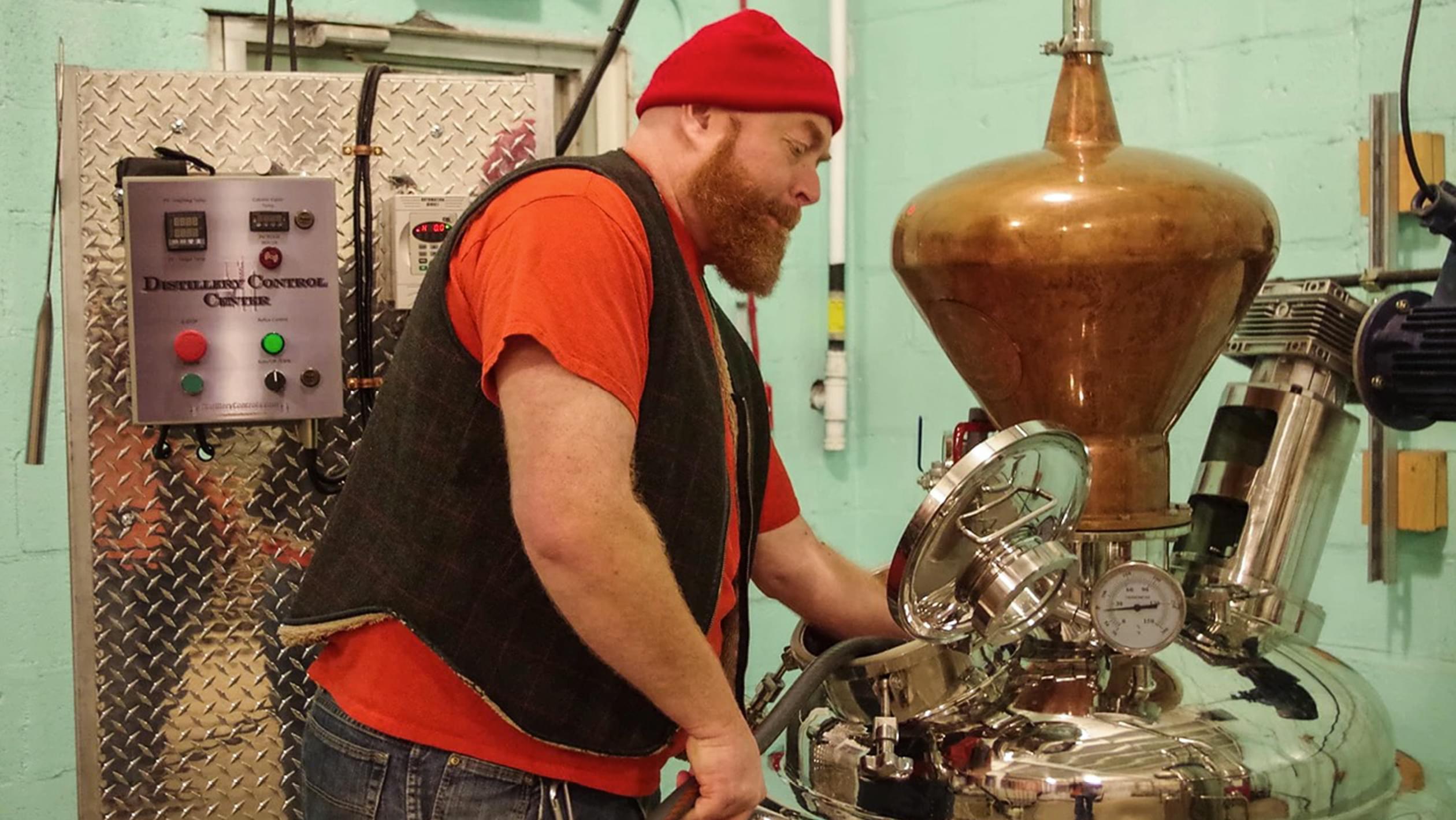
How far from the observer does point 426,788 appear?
1.23m

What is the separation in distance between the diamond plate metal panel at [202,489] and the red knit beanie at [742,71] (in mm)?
569

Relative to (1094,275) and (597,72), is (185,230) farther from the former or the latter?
(1094,275)

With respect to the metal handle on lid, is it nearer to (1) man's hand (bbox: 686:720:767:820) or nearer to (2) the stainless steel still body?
(2) the stainless steel still body

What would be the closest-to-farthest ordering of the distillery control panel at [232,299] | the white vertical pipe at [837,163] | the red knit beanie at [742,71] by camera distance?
the red knit beanie at [742,71] → the distillery control panel at [232,299] → the white vertical pipe at [837,163]

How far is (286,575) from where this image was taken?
1.81 meters

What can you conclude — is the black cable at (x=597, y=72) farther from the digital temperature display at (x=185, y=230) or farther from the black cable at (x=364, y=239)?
the digital temperature display at (x=185, y=230)

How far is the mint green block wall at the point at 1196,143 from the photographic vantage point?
2066 mm

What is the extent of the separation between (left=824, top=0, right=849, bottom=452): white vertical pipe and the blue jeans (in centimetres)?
169

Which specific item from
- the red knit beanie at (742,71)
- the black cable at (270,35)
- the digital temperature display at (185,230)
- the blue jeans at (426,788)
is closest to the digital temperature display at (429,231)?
the digital temperature display at (185,230)

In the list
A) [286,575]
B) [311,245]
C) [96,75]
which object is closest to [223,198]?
[311,245]

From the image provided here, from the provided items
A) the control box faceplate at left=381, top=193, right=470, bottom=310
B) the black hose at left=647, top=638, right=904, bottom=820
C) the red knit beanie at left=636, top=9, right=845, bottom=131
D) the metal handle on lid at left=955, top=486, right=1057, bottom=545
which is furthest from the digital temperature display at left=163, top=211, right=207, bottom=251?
the metal handle on lid at left=955, top=486, right=1057, bottom=545

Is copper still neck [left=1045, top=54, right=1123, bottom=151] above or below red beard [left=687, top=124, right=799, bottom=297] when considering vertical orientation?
above

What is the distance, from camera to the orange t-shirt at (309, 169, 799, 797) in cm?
111

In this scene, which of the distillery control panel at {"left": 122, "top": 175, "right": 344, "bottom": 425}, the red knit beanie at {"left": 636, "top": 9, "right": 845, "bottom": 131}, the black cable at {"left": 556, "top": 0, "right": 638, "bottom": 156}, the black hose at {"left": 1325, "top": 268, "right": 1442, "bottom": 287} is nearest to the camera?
the red knit beanie at {"left": 636, "top": 9, "right": 845, "bottom": 131}
